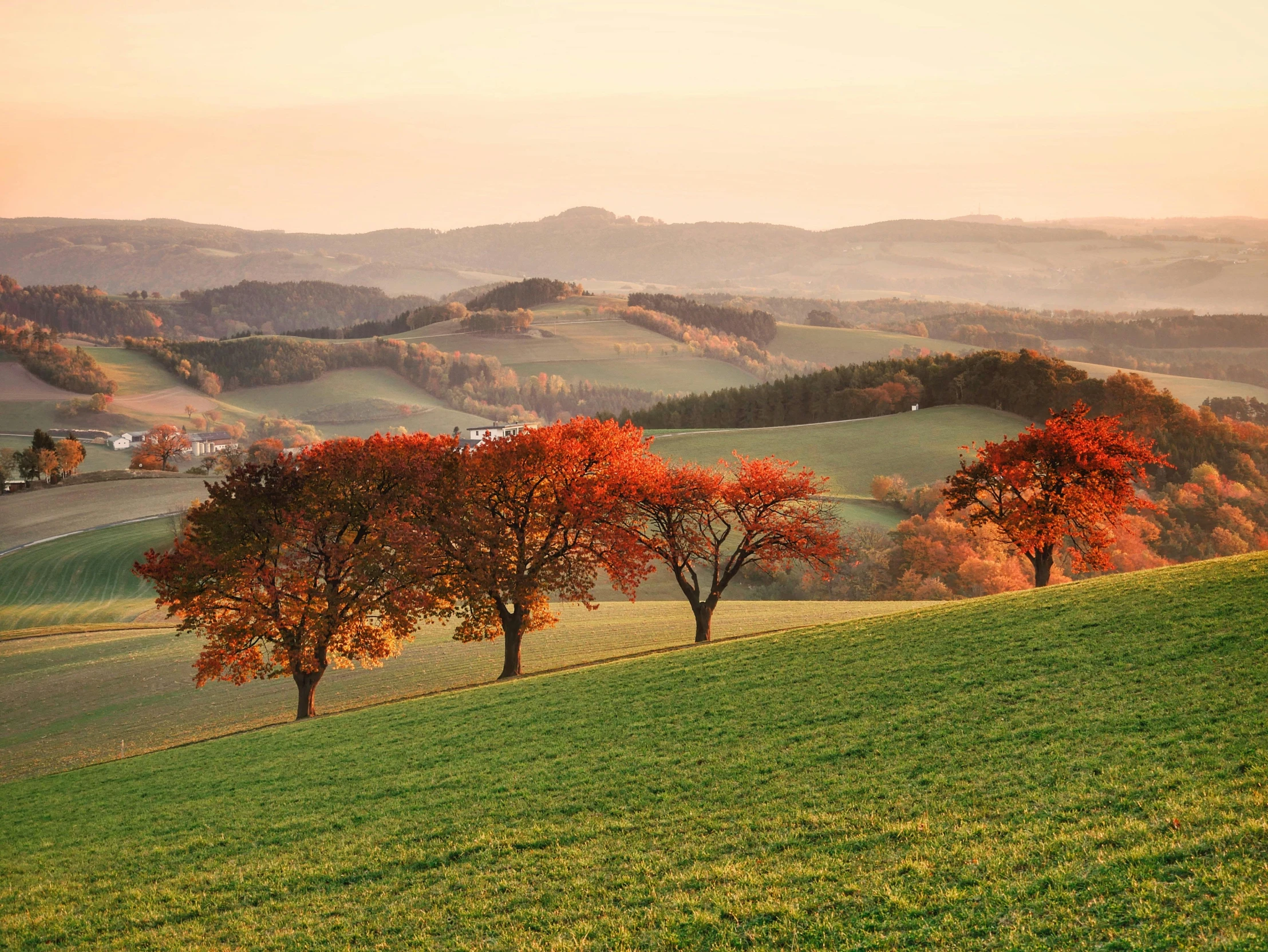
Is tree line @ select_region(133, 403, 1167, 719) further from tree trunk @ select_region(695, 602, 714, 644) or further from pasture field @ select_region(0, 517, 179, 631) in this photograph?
pasture field @ select_region(0, 517, 179, 631)

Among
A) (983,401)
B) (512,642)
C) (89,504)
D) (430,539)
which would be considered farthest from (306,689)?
(983,401)

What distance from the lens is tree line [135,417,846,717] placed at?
1617 inches

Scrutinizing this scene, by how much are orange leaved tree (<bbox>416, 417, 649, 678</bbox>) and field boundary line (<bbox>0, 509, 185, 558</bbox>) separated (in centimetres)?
7582

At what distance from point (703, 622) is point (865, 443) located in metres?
82.9

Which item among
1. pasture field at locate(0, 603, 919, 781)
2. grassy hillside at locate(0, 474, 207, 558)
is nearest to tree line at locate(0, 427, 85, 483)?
grassy hillside at locate(0, 474, 207, 558)

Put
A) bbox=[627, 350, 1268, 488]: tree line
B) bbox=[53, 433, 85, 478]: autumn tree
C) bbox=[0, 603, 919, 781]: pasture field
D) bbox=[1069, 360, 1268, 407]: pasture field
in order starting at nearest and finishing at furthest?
bbox=[0, 603, 919, 781]: pasture field, bbox=[627, 350, 1268, 488]: tree line, bbox=[53, 433, 85, 478]: autumn tree, bbox=[1069, 360, 1268, 407]: pasture field

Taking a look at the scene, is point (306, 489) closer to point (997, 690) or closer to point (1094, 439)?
point (997, 690)

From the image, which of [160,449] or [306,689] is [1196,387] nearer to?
[306,689]

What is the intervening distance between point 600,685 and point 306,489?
18230mm

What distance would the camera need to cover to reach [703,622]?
143 feet

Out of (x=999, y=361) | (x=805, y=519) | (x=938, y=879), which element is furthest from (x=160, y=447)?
(x=938, y=879)

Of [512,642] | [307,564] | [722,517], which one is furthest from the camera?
[722,517]

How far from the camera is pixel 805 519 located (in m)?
44.2

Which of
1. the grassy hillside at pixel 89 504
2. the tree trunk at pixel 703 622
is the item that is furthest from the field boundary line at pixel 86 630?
the tree trunk at pixel 703 622
